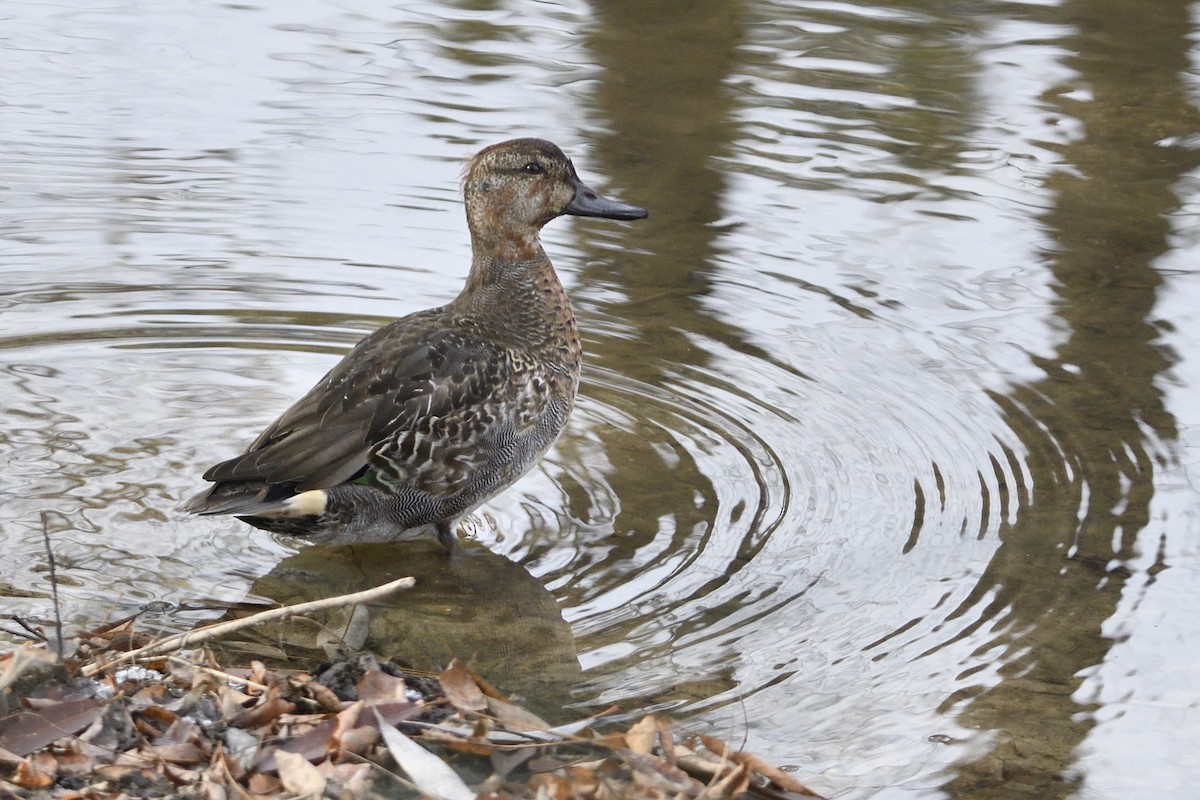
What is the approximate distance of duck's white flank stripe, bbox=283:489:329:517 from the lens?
18.2ft

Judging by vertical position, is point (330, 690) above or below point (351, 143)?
below

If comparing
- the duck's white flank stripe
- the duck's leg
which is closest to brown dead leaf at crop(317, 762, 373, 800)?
the duck's white flank stripe

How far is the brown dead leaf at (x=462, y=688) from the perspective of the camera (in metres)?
4.60

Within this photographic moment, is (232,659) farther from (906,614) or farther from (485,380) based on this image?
(906,614)

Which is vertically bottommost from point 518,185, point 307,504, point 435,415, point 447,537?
point 447,537

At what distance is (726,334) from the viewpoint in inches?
300

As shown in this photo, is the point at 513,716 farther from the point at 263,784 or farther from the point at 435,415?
the point at 435,415

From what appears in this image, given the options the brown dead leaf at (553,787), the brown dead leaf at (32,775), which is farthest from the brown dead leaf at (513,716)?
the brown dead leaf at (32,775)

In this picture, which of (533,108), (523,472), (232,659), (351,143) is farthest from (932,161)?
(232,659)

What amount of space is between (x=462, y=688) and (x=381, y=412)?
4.80 feet

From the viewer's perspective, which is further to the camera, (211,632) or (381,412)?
(381,412)

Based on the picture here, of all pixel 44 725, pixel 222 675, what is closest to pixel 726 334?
pixel 222 675

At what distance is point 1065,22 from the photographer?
39.5 ft

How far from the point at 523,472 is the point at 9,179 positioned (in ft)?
14.7
